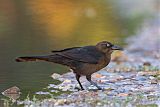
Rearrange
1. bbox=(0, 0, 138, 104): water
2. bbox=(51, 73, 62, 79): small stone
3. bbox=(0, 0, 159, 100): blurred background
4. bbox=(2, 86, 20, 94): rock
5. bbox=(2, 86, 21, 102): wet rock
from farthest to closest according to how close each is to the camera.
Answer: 1. bbox=(0, 0, 159, 100): blurred background
2. bbox=(0, 0, 138, 104): water
3. bbox=(51, 73, 62, 79): small stone
4. bbox=(2, 86, 20, 94): rock
5. bbox=(2, 86, 21, 102): wet rock

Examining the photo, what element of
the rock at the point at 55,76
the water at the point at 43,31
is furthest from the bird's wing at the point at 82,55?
the rock at the point at 55,76

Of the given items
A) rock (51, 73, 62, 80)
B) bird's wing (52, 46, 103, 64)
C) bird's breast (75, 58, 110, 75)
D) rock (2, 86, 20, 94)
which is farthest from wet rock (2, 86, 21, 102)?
rock (51, 73, 62, 80)

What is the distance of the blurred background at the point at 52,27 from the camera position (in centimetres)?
1095

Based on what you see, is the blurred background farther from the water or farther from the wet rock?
the wet rock

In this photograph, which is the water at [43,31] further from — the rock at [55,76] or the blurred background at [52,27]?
the rock at [55,76]

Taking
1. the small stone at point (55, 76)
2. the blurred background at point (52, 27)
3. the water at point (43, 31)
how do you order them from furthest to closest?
the blurred background at point (52, 27)
the water at point (43, 31)
the small stone at point (55, 76)

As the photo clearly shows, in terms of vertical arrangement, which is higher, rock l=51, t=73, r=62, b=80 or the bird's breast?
rock l=51, t=73, r=62, b=80

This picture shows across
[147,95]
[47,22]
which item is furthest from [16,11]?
[147,95]

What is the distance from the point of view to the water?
34.8 feet

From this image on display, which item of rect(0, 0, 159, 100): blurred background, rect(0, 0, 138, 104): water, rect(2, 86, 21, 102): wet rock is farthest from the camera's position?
rect(0, 0, 159, 100): blurred background

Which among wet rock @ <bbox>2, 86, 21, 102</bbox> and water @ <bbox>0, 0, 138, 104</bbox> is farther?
water @ <bbox>0, 0, 138, 104</bbox>

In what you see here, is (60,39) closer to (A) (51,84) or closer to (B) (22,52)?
(B) (22,52)

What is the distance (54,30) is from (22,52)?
4498mm

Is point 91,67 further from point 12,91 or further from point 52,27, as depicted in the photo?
point 52,27
